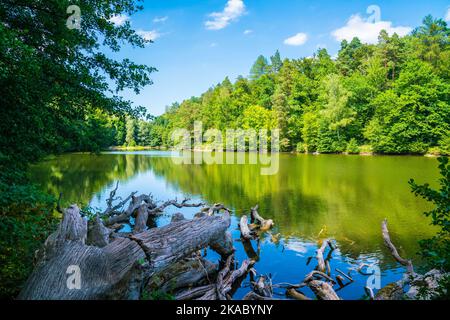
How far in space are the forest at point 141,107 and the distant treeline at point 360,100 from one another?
202 mm

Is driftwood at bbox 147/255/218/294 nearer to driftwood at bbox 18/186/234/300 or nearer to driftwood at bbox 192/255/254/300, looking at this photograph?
driftwood at bbox 192/255/254/300

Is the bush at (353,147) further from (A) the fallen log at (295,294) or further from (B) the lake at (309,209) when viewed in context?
(A) the fallen log at (295,294)

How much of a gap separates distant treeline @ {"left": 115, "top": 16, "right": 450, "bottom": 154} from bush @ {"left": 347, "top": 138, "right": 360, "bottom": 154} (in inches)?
6.2

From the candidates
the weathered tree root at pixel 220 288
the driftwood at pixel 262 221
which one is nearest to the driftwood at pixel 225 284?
the weathered tree root at pixel 220 288

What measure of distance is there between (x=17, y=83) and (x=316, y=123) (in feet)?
181

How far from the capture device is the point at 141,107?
7.87 metres

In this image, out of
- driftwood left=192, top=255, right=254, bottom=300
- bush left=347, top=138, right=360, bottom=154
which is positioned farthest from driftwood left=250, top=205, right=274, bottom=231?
bush left=347, top=138, right=360, bottom=154

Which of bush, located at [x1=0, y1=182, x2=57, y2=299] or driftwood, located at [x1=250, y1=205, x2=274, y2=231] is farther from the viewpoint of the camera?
driftwood, located at [x1=250, y1=205, x2=274, y2=231]

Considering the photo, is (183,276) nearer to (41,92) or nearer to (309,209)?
(41,92)

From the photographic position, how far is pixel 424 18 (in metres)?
59.9

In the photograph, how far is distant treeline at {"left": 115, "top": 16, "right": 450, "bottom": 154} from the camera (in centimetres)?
4428

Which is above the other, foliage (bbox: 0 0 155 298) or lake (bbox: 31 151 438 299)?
foliage (bbox: 0 0 155 298)
